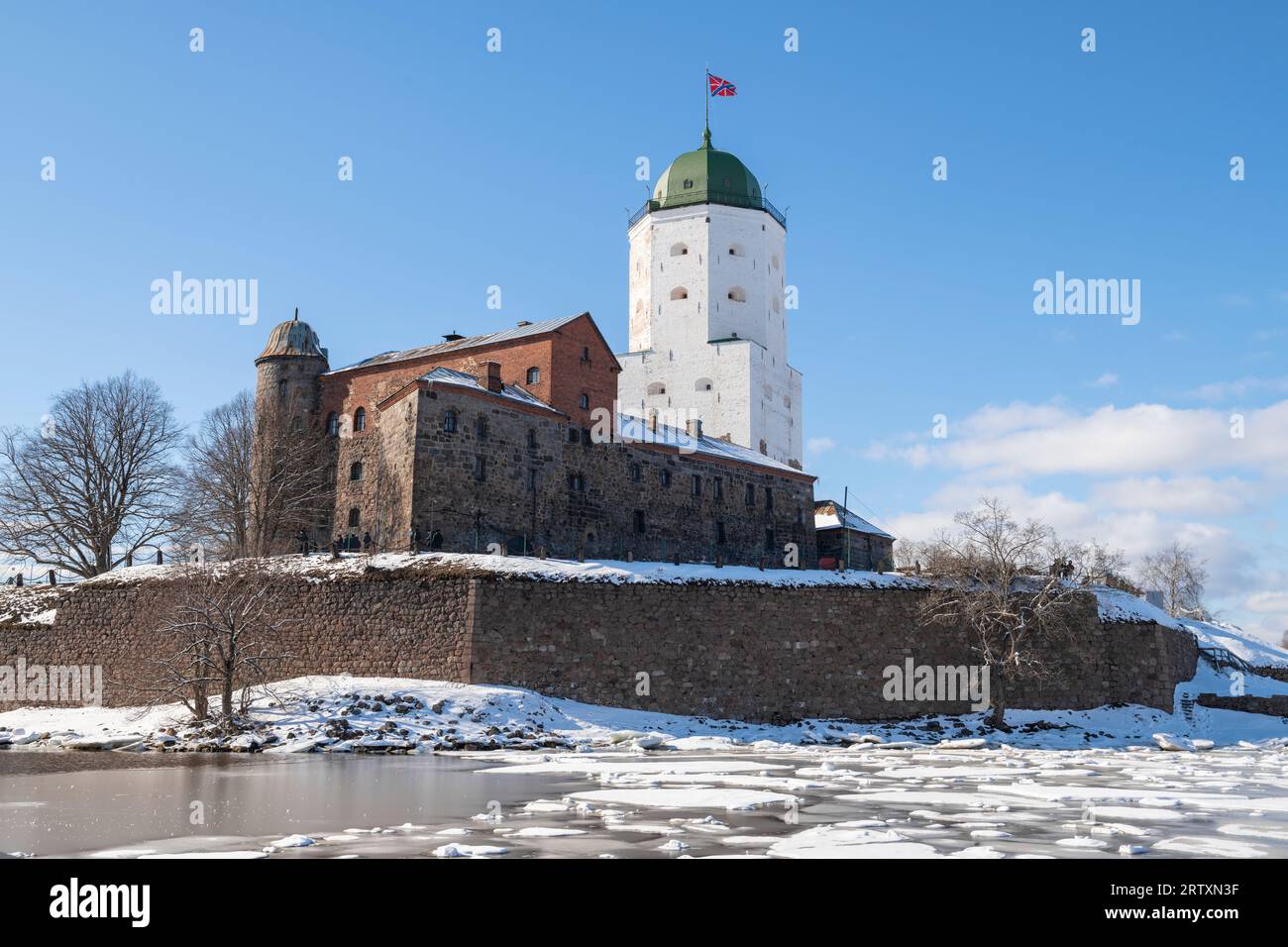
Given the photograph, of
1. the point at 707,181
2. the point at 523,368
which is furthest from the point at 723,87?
the point at 523,368

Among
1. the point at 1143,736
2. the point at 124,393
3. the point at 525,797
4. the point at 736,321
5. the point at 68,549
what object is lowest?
the point at 1143,736

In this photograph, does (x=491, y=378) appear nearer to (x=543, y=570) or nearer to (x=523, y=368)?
(x=523, y=368)

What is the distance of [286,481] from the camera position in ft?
144

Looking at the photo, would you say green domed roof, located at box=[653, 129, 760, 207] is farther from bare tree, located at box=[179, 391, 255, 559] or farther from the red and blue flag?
bare tree, located at box=[179, 391, 255, 559]

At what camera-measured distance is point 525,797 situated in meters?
15.3

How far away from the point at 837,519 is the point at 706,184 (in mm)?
25441

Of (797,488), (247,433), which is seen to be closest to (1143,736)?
(797,488)

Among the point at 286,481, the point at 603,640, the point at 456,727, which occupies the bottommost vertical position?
the point at 456,727

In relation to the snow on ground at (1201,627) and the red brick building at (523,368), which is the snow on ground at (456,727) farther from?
the red brick building at (523,368)

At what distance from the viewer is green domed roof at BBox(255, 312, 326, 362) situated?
47.4 meters

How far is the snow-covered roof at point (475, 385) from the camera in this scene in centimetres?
3952

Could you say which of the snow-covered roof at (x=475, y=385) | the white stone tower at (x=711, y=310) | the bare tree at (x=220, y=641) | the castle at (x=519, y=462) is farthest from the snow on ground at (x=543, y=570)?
the white stone tower at (x=711, y=310)
